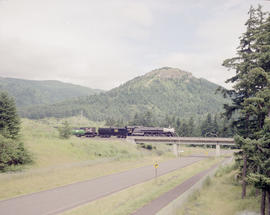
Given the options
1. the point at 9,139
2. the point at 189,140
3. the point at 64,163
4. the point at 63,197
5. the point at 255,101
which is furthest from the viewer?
the point at 189,140

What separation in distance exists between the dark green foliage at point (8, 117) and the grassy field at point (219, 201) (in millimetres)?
29494

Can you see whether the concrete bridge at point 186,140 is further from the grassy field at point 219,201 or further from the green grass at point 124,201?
the green grass at point 124,201

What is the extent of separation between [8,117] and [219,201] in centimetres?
3442

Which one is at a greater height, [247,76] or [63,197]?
[247,76]

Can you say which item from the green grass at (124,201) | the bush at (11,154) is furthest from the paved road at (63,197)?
the bush at (11,154)

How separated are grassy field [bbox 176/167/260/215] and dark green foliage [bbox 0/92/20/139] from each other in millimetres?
29494

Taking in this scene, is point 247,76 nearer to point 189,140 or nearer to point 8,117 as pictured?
point 8,117

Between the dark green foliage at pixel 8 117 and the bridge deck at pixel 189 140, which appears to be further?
the bridge deck at pixel 189 140

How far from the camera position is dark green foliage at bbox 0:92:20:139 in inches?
1502

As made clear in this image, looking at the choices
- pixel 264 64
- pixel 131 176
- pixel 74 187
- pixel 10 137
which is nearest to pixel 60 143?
pixel 10 137

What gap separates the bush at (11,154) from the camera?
110ft

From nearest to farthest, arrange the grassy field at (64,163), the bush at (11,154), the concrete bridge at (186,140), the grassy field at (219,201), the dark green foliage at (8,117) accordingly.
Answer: the grassy field at (219,201) → the grassy field at (64,163) → the bush at (11,154) → the dark green foliage at (8,117) → the concrete bridge at (186,140)

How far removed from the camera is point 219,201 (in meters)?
25.5

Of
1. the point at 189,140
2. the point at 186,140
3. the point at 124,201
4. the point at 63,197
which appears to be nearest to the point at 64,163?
the point at 63,197
